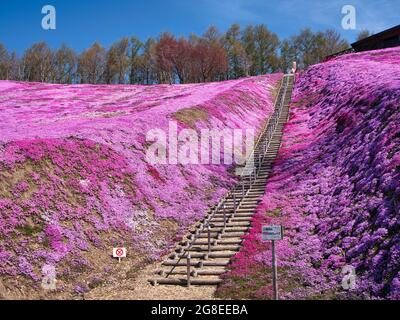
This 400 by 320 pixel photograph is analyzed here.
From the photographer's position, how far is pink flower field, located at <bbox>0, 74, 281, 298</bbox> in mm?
18500

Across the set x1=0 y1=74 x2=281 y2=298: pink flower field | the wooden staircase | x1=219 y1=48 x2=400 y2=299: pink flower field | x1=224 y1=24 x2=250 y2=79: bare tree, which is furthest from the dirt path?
x1=224 y1=24 x2=250 y2=79: bare tree

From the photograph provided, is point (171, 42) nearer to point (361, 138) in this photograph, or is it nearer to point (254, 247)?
point (361, 138)

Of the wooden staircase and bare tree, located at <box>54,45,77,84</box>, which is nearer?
the wooden staircase

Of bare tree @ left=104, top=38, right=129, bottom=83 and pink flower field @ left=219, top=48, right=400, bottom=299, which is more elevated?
bare tree @ left=104, top=38, right=129, bottom=83

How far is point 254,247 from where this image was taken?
20.5 metres

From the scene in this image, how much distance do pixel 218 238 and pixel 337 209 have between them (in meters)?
6.44

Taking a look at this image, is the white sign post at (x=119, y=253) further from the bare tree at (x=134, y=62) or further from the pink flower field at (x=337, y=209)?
the bare tree at (x=134, y=62)

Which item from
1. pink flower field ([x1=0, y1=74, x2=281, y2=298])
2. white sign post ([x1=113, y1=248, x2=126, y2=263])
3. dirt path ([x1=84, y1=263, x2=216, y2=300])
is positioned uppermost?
pink flower field ([x1=0, y1=74, x2=281, y2=298])

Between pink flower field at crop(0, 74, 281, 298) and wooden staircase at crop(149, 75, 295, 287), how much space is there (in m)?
1.28

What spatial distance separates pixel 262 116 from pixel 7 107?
32187 mm

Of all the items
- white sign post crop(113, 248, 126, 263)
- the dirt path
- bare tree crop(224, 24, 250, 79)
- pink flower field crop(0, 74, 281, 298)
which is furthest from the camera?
bare tree crop(224, 24, 250, 79)

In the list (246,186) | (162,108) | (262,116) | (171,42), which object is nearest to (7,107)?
(162,108)

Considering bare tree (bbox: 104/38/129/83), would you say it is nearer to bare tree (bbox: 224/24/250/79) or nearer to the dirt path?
bare tree (bbox: 224/24/250/79)
